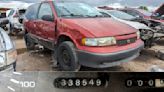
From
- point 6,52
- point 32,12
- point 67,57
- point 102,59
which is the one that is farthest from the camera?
point 32,12

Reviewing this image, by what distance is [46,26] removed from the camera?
4.00 m

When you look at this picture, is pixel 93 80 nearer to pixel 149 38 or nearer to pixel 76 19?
pixel 76 19

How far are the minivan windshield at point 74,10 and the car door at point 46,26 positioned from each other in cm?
12

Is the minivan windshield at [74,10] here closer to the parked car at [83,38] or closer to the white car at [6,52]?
the parked car at [83,38]

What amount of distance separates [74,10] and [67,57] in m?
0.61

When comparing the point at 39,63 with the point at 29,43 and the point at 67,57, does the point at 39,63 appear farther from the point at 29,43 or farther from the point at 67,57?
the point at 29,43

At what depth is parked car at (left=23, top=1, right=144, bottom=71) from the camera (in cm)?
320

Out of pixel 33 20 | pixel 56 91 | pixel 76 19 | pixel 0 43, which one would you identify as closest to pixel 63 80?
pixel 56 91

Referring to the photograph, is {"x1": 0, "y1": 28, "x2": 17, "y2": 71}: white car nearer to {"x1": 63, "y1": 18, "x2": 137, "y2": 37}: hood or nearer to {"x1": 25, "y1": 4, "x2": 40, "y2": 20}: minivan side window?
{"x1": 63, "y1": 18, "x2": 137, "y2": 37}: hood

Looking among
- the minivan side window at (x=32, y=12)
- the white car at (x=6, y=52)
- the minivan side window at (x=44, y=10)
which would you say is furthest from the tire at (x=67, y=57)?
the white car at (x=6, y=52)

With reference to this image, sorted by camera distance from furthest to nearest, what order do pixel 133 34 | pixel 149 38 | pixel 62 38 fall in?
pixel 149 38
pixel 62 38
pixel 133 34

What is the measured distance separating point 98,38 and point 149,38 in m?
1.98

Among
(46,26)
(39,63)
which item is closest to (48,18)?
(46,26)

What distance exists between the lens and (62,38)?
12.3 ft
